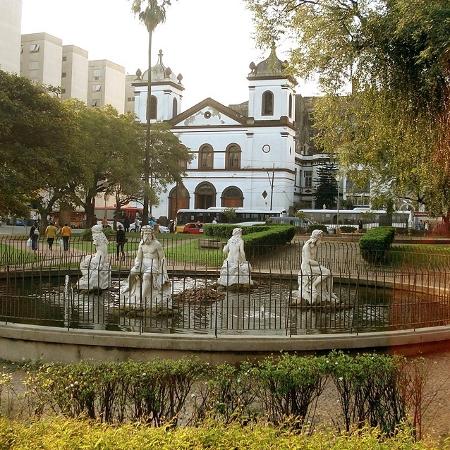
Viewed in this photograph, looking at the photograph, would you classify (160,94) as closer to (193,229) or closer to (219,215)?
(219,215)

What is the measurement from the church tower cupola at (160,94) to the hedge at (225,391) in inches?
2464

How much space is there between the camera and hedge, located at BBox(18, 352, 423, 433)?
19.1ft

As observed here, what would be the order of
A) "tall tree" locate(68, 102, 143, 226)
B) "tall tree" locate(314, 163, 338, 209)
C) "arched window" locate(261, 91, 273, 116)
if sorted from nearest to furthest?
"tall tree" locate(68, 102, 143, 226) < "arched window" locate(261, 91, 273, 116) < "tall tree" locate(314, 163, 338, 209)

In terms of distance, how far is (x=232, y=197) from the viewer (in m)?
65.3

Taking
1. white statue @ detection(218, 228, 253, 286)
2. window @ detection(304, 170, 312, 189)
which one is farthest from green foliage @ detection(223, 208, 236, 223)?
white statue @ detection(218, 228, 253, 286)

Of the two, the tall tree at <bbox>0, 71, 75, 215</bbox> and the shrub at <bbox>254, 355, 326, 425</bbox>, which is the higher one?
the tall tree at <bbox>0, 71, 75, 215</bbox>

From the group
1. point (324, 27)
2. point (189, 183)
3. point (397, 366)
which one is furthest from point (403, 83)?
point (189, 183)

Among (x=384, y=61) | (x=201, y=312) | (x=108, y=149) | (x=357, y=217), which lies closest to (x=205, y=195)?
(x=357, y=217)

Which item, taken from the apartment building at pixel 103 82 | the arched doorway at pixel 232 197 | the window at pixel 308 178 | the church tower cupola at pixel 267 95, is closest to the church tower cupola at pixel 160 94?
the church tower cupola at pixel 267 95

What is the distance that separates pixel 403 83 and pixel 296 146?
56.9 metres

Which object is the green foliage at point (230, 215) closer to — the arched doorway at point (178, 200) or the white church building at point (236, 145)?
the white church building at point (236, 145)

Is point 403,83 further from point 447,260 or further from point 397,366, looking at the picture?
point 397,366

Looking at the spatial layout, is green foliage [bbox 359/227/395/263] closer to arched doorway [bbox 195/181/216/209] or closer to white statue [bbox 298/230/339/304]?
white statue [bbox 298/230/339/304]

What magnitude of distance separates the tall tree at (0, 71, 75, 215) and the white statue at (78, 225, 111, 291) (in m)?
7.00
